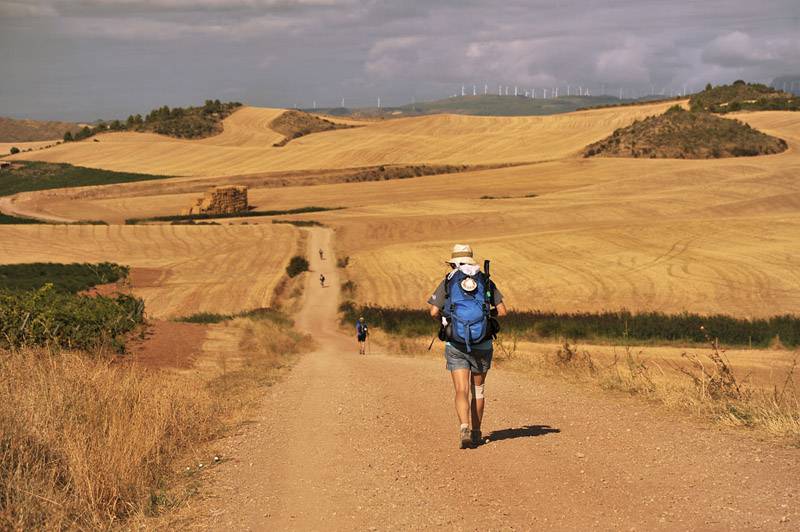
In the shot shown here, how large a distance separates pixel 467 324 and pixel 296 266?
142 feet

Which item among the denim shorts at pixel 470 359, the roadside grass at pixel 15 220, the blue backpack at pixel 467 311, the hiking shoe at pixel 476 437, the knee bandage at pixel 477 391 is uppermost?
the blue backpack at pixel 467 311

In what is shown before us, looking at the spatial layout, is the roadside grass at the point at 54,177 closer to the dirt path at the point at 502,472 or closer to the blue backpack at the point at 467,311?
the dirt path at the point at 502,472

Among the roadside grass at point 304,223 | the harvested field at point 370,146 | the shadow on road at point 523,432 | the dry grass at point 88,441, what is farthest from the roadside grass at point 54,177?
the shadow on road at point 523,432

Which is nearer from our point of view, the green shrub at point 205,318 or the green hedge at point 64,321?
the green hedge at point 64,321

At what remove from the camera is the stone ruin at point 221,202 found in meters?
84.1

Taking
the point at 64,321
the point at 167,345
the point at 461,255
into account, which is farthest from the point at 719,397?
the point at 167,345

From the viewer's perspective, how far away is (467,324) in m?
9.44

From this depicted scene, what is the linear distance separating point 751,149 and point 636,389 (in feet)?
323

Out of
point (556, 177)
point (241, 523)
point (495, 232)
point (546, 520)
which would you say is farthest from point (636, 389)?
point (556, 177)

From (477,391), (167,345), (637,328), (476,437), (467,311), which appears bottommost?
(637,328)

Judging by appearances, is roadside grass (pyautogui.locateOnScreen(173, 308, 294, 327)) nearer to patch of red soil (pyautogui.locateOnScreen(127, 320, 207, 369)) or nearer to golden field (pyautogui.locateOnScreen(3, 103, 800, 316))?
golden field (pyautogui.locateOnScreen(3, 103, 800, 316))

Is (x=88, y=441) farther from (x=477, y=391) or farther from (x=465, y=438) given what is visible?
(x=477, y=391)

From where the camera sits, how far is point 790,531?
6.17 m

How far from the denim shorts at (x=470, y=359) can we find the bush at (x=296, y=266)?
136 ft
